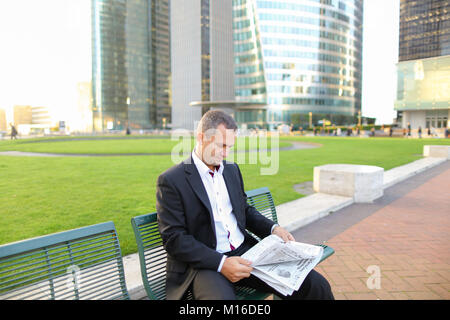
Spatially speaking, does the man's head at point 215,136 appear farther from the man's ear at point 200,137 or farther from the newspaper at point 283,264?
the newspaper at point 283,264

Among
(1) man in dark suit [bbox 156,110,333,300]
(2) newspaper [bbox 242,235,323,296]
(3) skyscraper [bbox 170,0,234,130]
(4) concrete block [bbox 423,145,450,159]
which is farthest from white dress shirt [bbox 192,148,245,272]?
(3) skyscraper [bbox 170,0,234,130]

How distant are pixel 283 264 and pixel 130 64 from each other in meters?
128

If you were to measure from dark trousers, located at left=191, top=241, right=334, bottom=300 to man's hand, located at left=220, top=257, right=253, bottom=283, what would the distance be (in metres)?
0.05

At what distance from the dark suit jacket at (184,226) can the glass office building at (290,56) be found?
82.1m

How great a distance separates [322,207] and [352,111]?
102 metres

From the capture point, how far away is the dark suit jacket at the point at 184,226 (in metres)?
2.38

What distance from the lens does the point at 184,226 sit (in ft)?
8.26

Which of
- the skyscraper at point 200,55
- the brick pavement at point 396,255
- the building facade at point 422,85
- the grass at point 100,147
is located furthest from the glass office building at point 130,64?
the brick pavement at point 396,255

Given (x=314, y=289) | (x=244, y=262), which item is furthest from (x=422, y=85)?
(x=244, y=262)

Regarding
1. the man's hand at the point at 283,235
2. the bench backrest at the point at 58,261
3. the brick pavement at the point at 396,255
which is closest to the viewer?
the bench backrest at the point at 58,261

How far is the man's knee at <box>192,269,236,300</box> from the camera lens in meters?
2.21

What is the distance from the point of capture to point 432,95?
64812 mm
